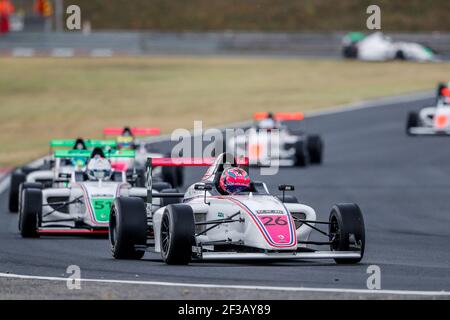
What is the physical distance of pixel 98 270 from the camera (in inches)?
527

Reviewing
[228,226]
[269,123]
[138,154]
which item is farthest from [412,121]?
[228,226]

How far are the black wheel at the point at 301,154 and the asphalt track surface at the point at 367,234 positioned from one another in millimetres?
402

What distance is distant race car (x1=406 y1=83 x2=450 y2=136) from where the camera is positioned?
3684 cm

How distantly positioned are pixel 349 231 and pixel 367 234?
454 cm

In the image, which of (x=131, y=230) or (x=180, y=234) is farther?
(x=131, y=230)

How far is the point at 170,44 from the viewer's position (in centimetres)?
6925

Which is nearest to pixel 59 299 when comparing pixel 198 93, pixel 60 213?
pixel 60 213

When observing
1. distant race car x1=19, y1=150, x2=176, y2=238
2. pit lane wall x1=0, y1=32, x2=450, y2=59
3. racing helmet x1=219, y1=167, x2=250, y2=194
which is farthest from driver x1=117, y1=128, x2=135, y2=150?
pit lane wall x1=0, y1=32, x2=450, y2=59

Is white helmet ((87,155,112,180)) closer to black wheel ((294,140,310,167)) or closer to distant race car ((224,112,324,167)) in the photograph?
distant race car ((224,112,324,167))

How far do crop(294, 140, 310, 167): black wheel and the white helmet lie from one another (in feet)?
39.9

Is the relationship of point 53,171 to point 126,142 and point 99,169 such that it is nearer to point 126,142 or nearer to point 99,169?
point 99,169

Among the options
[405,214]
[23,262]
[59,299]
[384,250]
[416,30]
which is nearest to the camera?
[59,299]

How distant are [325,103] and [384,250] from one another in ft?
103

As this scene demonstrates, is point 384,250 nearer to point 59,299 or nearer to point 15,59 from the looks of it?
point 59,299
